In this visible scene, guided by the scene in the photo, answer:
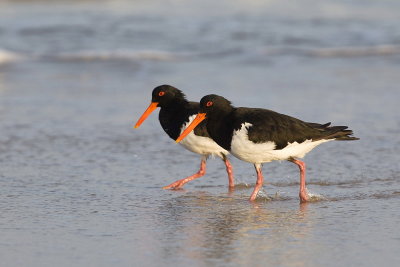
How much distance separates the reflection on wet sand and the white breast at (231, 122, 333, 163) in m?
0.36

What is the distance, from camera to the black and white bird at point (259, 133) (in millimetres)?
6348

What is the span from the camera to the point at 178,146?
27.7 ft

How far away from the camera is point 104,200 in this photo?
6352 millimetres

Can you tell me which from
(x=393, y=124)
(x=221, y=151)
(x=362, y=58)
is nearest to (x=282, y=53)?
(x=362, y=58)

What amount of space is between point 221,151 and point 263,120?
909 millimetres

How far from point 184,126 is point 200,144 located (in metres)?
0.23

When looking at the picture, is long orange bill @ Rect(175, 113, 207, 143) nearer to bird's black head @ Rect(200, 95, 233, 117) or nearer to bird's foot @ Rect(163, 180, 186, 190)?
bird's black head @ Rect(200, 95, 233, 117)

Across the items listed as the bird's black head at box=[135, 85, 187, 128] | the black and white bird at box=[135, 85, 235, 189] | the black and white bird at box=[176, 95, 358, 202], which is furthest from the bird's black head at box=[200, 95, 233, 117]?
the bird's black head at box=[135, 85, 187, 128]

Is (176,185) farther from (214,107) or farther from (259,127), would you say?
(259,127)

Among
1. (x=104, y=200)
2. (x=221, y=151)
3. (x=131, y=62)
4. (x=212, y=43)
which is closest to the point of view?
(x=104, y=200)

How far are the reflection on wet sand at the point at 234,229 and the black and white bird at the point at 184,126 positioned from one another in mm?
515

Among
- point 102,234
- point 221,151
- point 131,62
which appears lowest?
point 102,234

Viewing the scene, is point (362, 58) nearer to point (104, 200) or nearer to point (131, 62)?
point (131, 62)

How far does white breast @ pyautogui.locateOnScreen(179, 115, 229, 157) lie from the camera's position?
23.4 feet
